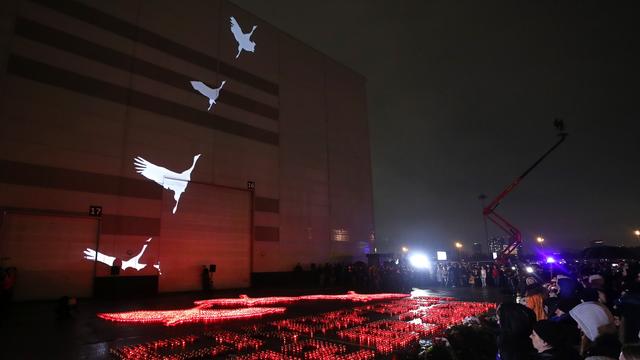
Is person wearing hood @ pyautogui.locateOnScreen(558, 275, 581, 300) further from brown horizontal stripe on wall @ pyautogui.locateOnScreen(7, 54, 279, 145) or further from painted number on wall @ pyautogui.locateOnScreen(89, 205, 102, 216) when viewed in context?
brown horizontal stripe on wall @ pyautogui.locateOnScreen(7, 54, 279, 145)

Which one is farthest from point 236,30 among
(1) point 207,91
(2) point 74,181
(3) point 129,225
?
(3) point 129,225

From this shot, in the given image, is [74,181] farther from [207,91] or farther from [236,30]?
[236,30]

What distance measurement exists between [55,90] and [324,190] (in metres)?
20.7

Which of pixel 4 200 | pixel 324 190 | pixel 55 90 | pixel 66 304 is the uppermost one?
pixel 55 90

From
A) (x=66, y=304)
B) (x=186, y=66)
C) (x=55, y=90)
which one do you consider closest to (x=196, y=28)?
(x=186, y=66)

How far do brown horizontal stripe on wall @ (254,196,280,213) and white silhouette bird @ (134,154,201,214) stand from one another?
561cm

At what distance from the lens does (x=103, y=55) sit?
70.3 feet

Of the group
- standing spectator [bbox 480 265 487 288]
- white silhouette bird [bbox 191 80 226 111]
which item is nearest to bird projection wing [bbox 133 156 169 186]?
white silhouette bird [bbox 191 80 226 111]

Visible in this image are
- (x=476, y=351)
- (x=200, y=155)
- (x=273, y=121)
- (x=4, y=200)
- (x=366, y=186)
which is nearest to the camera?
(x=476, y=351)

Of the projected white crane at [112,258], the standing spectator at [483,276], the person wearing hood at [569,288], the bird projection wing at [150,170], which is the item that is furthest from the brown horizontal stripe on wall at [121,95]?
the person wearing hood at [569,288]

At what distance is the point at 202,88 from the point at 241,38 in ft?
20.4

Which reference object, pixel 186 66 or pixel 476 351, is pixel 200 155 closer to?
pixel 186 66

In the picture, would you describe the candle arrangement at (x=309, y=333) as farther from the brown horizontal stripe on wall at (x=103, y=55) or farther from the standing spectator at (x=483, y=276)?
the brown horizontal stripe on wall at (x=103, y=55)

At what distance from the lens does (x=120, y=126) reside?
2166 cm
